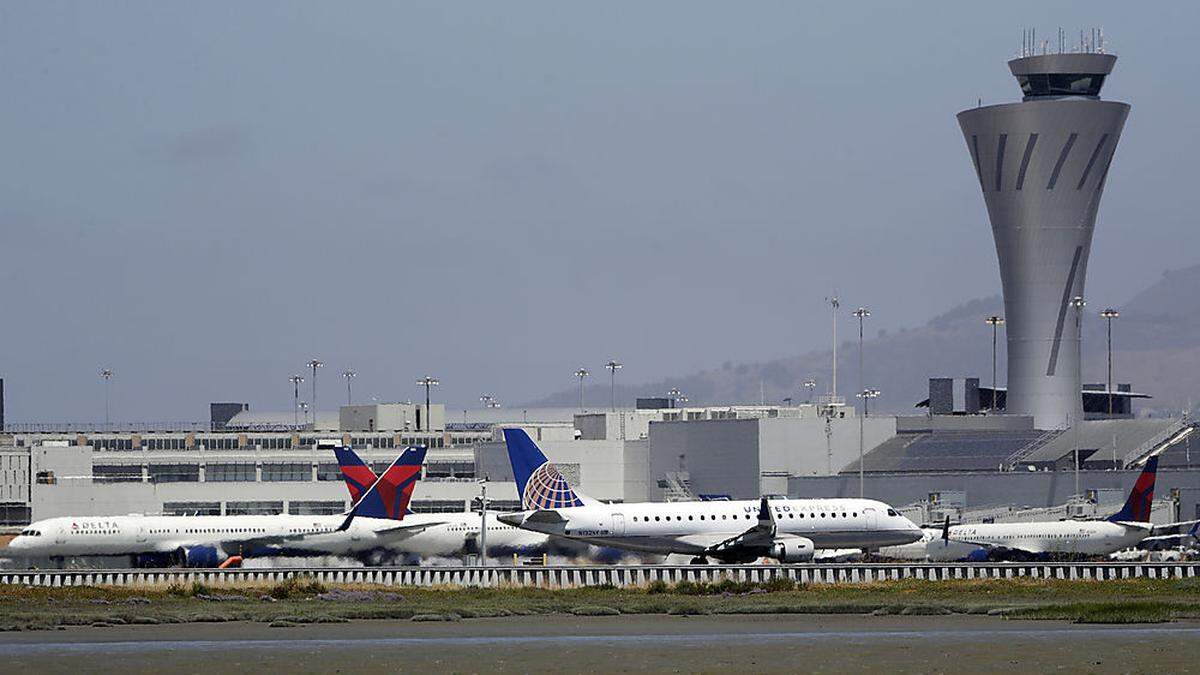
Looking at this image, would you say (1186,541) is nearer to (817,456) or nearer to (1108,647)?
(817,456)

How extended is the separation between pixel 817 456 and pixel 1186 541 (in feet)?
168

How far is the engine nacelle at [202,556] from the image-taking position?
10544 cm

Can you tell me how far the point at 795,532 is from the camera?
102 meters

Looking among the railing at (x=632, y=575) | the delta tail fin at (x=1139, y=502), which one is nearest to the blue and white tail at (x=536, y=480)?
the railing at (x=632, y=575)

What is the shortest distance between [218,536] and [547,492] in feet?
57.1

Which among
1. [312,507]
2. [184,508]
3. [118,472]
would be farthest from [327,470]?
[184,508]

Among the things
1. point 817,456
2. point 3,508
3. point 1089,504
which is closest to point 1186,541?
point 1089,504

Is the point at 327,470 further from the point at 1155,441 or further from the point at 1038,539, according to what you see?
the point at 1038,539

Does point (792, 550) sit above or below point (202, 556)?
above

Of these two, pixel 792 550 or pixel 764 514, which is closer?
pixel 764 514

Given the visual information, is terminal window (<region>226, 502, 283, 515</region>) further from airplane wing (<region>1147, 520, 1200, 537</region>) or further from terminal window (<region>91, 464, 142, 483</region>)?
airplane wing (<region>1147, 520, 1200, 537</region>)

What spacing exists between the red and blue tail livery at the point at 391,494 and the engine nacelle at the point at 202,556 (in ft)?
23.2

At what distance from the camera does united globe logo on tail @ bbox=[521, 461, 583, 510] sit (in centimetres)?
10394

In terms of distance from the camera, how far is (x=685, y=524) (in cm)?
10112
